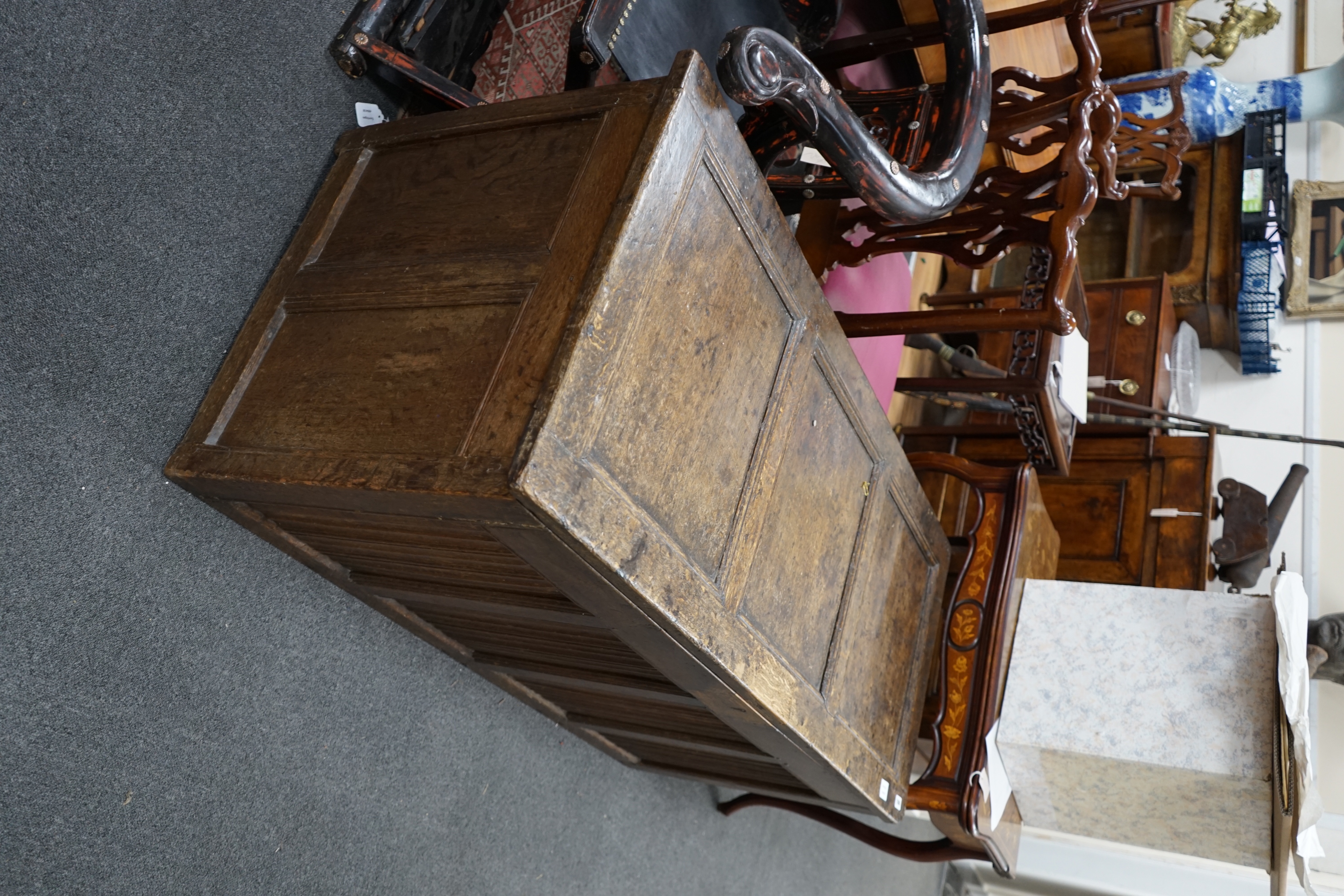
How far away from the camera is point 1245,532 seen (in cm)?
304

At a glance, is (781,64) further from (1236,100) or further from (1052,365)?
(1236,100)

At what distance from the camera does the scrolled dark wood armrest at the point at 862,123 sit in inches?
46.0

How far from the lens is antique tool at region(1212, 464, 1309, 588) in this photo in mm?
3018

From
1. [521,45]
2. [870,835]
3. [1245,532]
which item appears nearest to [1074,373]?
[1245,532]

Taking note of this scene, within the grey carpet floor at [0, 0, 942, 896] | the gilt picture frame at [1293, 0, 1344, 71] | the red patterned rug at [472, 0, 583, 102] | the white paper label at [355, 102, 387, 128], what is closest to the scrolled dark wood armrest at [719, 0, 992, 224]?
the red patterned rug at [472, 0, 583, 102]

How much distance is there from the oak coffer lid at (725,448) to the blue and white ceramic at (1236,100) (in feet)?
9.81

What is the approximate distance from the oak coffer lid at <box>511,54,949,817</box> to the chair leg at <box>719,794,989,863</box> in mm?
563

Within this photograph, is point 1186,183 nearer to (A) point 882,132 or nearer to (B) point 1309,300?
(B) point 1309,300

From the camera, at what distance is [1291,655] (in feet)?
6.07

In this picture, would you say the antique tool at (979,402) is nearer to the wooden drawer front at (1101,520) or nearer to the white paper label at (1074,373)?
→ the wooden drawer front at (1101,520)

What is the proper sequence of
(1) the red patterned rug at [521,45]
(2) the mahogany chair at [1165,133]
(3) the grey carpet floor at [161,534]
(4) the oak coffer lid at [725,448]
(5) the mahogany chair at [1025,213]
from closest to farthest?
1. (4) the oak coffer lid at [725,448]
2. (3) the grey carpet floor at [161,534]
3. (5) the mahogany chair at [1025,213]
4. (1) the red patterned rug at [521,45]
5. (2) the mahogany chair at [1165,133]

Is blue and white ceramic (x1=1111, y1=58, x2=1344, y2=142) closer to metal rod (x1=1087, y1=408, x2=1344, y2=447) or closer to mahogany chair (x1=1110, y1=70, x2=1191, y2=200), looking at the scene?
mahogany chair (x1=1110, y1=70, x2=1191, y2=200)

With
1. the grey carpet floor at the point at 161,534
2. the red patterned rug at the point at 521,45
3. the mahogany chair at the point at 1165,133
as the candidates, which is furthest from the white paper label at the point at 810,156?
the grey carpet floor at the point at 161,534

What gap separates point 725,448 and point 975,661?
1.10 m
